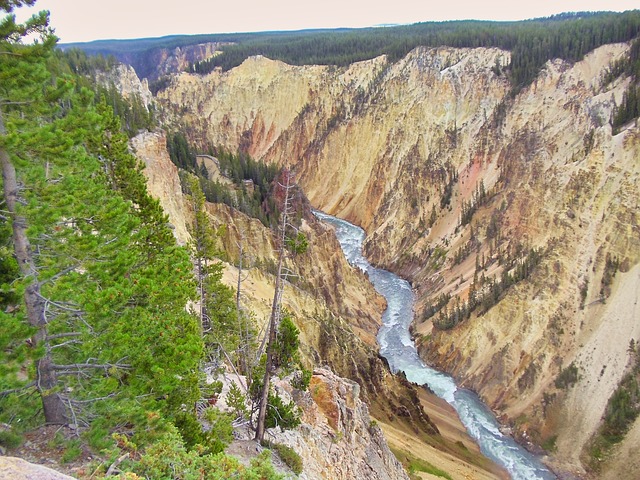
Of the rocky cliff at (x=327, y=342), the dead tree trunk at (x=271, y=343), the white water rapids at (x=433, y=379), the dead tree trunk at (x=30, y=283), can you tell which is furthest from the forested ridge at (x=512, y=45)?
the dead tree trunk at (x=30, y=283)

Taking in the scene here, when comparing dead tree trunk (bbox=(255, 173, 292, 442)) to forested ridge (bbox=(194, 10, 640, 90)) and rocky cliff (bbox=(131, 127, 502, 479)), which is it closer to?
rocky cliff (bbox=(131, 127, 502, 479))

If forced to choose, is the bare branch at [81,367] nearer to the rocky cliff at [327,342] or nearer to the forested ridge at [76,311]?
the forested ridge at [76,311]

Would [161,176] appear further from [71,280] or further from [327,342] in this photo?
[71,280]

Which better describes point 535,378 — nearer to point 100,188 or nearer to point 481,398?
point 481,398

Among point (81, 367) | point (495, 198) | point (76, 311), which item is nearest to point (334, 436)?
point (81, 367)

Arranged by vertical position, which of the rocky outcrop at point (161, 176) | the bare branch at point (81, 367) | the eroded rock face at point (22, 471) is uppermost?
the eroded rock face at point (22, 471)
